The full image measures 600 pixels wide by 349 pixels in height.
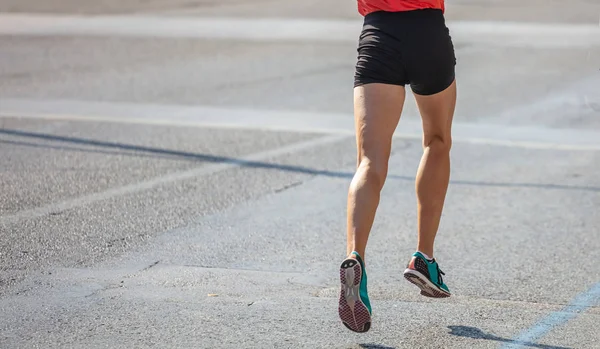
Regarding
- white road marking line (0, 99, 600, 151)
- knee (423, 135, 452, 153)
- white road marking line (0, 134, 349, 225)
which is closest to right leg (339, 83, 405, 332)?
knee (423, 135, 452, 153)

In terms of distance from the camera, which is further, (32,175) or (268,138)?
(268,138)

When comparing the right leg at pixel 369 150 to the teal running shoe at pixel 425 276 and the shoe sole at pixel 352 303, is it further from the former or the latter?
the teal running shoe at pixel 425 276

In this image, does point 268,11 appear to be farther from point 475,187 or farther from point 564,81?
point 475,187

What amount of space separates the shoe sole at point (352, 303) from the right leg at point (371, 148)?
0.74 feet

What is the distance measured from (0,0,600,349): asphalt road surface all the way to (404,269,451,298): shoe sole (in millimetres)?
110

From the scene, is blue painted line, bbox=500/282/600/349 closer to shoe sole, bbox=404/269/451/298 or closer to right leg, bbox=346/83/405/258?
shoe sole, bbox=404/269/451/298

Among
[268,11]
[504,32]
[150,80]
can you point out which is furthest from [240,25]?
[150,80]

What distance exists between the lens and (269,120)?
10.5m

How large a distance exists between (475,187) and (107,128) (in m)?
3.69

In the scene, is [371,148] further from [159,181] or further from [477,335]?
[159,181]

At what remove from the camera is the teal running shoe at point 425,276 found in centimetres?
490

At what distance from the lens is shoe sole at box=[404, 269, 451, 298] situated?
193 inches

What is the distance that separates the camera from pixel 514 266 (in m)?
5.91

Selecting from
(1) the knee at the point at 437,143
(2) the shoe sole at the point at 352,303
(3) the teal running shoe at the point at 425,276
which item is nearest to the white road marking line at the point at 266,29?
(1) the knee at the point at 437,143
